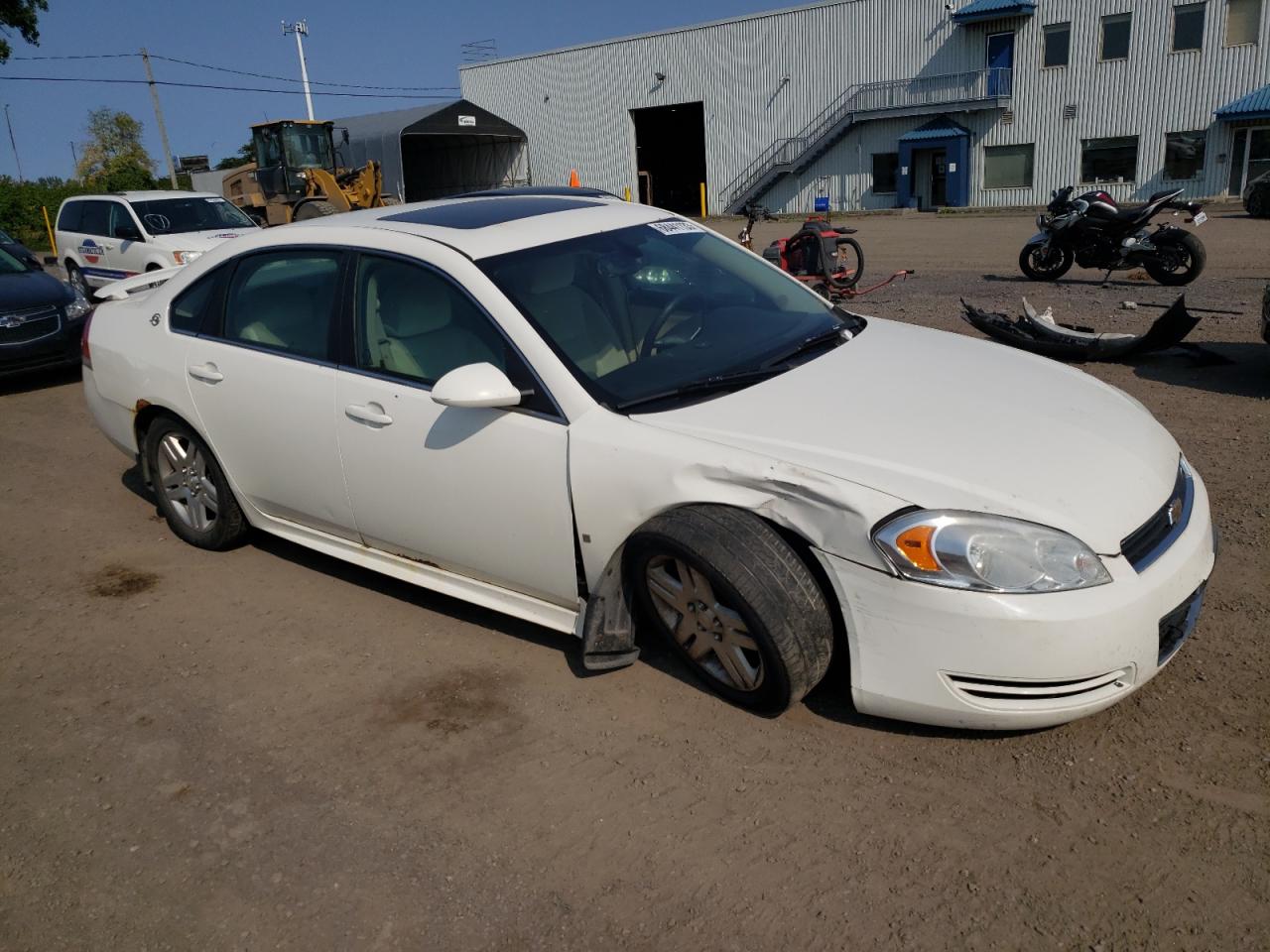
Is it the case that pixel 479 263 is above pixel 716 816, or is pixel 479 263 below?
above

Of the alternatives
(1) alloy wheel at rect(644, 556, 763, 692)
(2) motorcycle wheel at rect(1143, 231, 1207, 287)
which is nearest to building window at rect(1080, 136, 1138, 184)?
(2) motorcycle wheel at rect(1143, 231, 1207, 287)

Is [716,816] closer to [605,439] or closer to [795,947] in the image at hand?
[795,947]

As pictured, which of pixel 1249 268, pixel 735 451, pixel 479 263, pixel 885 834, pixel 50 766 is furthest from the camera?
pixel 1249 268

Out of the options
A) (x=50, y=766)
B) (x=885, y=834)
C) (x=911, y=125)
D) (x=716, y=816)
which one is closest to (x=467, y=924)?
(x=716, y=816)

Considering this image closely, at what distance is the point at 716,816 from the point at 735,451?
1059 millimetres

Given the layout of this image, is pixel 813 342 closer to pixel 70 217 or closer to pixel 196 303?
pixel 196 303

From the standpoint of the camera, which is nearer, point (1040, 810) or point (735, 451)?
point (1040, 810)

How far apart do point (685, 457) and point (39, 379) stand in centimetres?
951

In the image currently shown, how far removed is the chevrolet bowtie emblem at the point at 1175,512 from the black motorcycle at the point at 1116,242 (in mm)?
9328

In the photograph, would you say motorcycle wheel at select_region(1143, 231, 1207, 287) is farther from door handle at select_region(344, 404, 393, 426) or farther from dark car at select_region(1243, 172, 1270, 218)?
dark car at select_region(1243, 172, 1270, 218)

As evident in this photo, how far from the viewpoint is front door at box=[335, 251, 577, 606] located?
11.3ft

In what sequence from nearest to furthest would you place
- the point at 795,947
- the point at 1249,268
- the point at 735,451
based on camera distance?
the point at 795,947
the point at 735,451
the point at 1249,268

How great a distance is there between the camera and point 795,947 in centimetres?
242

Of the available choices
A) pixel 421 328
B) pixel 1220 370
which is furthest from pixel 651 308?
pixel 1220 370
